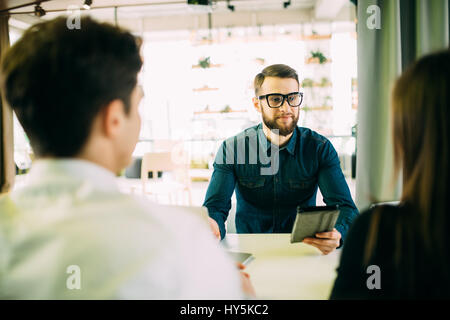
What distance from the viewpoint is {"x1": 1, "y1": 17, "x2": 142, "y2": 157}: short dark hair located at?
0.61 metres

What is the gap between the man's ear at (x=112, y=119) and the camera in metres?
0.65

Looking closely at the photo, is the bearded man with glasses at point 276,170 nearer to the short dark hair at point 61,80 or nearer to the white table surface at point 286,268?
the white table surface at point 286,268

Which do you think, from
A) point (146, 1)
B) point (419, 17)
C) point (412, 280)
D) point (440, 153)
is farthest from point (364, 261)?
point (146, 1)

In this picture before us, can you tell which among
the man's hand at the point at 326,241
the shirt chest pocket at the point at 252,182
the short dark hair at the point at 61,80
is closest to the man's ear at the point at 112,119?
the short dark hair at the point at 61,80

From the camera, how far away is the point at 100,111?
0.64 metres

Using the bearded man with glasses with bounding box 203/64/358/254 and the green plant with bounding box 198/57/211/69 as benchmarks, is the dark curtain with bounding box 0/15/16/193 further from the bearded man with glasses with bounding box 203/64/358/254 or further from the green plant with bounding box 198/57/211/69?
the bearded man with glasses with bounding box 203/64/358/254

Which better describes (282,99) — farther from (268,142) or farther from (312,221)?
(312,221)

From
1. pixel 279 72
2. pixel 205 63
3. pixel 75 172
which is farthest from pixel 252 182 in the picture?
pixel 205 63

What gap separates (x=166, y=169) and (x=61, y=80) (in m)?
3.61

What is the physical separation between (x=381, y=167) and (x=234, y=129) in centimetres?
490

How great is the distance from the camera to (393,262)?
624 mm

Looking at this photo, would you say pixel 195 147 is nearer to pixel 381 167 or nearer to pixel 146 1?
pixel 146 1

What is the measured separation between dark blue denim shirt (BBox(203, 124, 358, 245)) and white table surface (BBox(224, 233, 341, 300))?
0.40 metres

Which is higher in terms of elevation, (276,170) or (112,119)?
(112,119)
